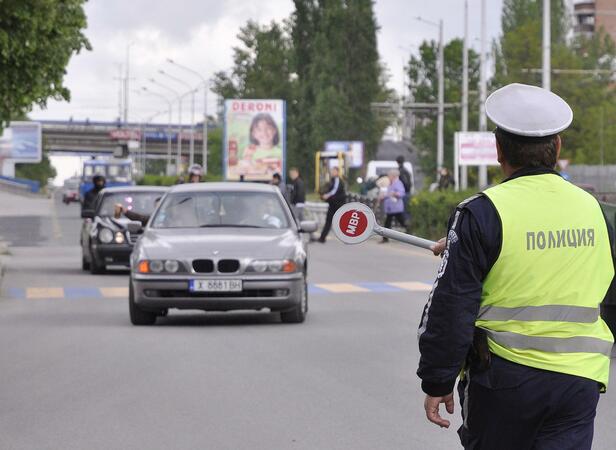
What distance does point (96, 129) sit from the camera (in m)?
168

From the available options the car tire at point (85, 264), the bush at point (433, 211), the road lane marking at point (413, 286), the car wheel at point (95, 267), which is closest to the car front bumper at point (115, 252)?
the car wheel at point (95, 267)

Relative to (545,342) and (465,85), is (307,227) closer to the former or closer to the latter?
(545,342)

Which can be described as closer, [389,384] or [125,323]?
[389,384]

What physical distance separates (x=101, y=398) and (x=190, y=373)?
144 centimetres

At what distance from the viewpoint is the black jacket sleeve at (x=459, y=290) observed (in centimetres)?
460

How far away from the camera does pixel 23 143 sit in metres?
125

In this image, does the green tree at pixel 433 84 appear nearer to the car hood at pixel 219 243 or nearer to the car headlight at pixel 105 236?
the car headlight at pixel 105 236

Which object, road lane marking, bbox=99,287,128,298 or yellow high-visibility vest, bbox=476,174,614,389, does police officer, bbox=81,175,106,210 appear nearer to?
road lane marking, bbox=99,287,128,298

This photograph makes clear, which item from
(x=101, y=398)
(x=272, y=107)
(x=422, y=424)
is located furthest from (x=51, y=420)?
(x=272, y=107)

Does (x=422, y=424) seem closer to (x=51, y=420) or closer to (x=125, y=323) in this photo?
(x=51, y=420)

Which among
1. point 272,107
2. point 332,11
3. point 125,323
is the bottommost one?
point 125,323

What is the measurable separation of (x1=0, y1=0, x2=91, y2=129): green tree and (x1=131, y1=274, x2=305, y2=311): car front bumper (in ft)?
29.3

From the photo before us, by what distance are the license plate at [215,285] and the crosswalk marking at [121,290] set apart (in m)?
5.16

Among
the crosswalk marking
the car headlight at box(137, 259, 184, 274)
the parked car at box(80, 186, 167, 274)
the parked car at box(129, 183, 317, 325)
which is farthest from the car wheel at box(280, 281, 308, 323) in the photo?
the parked car at box(80, 186, 167, 274)
